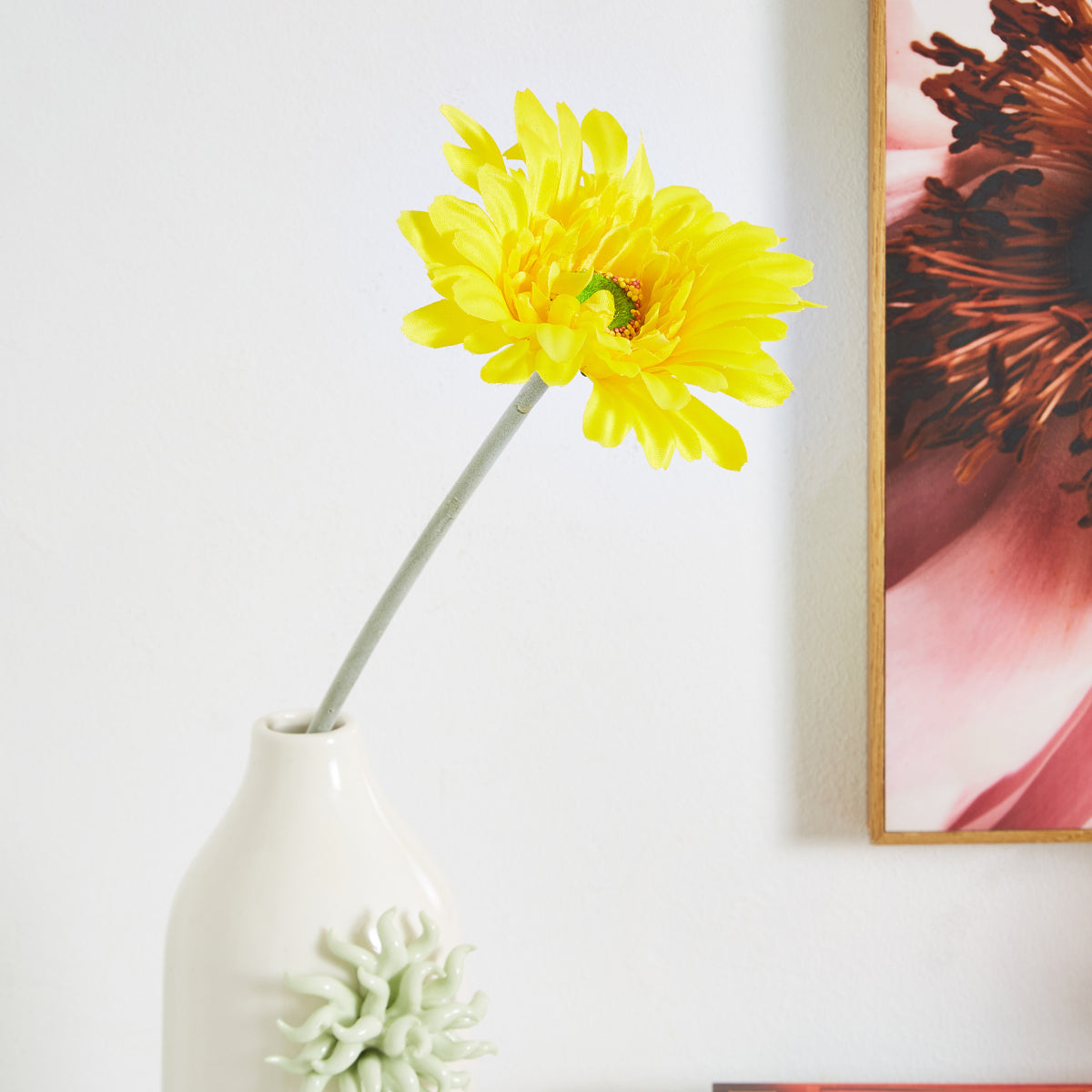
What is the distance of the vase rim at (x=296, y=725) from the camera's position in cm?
47

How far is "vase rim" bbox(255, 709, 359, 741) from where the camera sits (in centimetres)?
47

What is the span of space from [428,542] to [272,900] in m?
0.17

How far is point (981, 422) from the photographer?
2.26ft

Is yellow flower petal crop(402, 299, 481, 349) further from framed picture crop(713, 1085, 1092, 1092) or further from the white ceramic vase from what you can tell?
framed picture crop(713, 1085, 1092, 1092)

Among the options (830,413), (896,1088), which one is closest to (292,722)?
(830,413)

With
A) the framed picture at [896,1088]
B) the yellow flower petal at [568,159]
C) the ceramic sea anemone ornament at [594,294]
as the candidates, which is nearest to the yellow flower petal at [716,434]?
the ceramic sea anemone ornament at [594,294]

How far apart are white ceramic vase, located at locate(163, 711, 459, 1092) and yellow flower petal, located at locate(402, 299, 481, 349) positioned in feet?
0.64

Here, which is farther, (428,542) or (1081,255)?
(1081,255)

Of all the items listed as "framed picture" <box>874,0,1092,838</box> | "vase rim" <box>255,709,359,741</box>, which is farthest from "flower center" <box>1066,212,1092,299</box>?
"vase rim" <box>255,709,359,741</box>

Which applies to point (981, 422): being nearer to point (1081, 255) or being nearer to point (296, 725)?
point (1081, 255)

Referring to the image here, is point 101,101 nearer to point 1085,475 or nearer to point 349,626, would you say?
point 349,626

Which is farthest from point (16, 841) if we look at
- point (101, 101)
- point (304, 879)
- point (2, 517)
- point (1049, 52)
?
point (1049, 52)

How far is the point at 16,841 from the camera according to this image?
701 millimetres

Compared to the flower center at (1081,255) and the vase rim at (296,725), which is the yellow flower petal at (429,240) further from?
the flower center at (1081,255)
